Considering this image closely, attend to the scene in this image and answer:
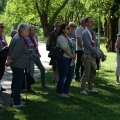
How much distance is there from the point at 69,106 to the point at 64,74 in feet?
3.37

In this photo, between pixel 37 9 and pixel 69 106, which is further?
pixel 37 9

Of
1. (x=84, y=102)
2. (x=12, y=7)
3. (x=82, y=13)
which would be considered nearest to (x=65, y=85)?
(x=84, y=102)

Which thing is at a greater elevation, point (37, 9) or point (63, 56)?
point (37, 9)

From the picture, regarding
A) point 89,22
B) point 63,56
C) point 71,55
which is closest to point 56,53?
point 63,56

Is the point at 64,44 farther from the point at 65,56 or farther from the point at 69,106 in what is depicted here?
the point at 69,106

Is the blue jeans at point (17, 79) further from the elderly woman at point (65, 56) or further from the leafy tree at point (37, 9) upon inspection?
the leafy tree at point (37, 9)

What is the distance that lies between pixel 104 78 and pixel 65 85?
412 centimetres

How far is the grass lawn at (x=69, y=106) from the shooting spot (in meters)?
8.02

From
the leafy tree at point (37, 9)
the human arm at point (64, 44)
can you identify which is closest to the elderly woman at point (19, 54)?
the human arm at point (64, 44)

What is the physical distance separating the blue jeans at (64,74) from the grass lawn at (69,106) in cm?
28

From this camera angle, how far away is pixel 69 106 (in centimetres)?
900

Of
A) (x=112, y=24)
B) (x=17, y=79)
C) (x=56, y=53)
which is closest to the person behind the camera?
(x=17, y=79)

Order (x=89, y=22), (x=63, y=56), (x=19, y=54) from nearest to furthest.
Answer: (x=19, y=54), (x=63, y=56), (x=89, y=22)

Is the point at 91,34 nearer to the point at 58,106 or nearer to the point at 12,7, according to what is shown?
the point at 58,106
